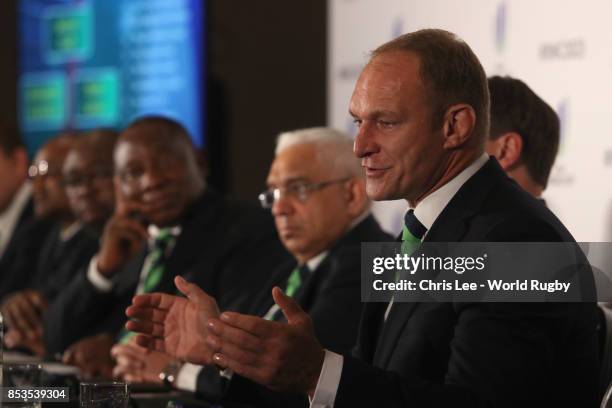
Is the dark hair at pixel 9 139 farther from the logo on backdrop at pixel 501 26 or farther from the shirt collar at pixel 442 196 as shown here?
the shirt collar at pixel 442 196

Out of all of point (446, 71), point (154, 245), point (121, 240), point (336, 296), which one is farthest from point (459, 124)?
point (121, 240)

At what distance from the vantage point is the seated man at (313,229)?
3434 millimetres

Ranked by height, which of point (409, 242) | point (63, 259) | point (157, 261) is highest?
point (409, 242)

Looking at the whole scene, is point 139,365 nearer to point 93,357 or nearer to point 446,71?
point 93,357

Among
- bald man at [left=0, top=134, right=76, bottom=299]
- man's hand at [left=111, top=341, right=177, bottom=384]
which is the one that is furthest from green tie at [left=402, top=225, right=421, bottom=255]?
bald man at [left=0, top=134, right=76, bottom=299]

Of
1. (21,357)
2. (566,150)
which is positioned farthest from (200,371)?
(566,150)

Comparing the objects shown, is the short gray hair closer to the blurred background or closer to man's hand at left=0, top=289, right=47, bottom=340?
the blurred background

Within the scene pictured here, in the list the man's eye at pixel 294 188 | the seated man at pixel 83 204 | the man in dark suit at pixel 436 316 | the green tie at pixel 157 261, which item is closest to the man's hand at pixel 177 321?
the man in dark suit at pixel 436 316

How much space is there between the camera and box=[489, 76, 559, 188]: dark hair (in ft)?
9.68

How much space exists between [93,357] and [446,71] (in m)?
2.36

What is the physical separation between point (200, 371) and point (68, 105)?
A: 15.9ft

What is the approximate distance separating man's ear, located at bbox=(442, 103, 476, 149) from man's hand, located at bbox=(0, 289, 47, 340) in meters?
3.14

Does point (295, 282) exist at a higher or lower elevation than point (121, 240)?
higher

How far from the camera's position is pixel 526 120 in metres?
2.96
